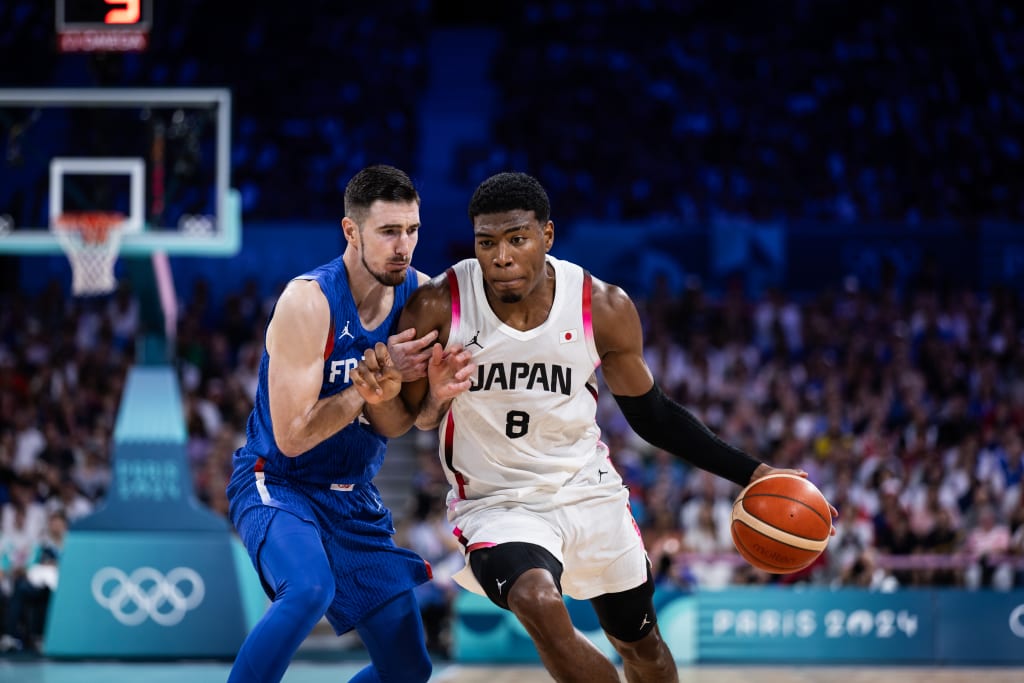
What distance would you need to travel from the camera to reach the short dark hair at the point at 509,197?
177 inches

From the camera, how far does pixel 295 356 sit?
4.51m

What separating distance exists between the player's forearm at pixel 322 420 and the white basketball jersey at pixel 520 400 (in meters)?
Answer: 0.45

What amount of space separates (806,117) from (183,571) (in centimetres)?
1165

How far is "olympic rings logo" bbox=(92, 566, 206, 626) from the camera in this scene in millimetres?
10078

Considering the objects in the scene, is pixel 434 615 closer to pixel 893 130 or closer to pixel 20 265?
pixel 20 265

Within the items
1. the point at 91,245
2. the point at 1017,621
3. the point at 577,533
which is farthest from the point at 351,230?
the point at 1017,621

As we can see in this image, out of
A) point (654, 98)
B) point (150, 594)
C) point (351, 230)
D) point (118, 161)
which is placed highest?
point (654, 98)

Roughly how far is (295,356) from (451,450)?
69 cm

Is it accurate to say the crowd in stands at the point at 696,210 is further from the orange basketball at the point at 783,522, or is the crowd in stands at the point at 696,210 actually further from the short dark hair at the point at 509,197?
the short dark hair at the point at 509,197

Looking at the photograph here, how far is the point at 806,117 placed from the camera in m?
18.1

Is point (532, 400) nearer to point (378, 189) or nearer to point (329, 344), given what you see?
point (329, 344)

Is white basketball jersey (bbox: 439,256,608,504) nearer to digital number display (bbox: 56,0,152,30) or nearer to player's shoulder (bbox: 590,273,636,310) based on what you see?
player's shoulder (bbox: 590,273,636,310)

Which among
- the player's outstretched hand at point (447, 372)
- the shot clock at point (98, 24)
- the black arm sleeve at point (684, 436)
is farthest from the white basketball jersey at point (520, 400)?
the shot clock at point (98, 24)

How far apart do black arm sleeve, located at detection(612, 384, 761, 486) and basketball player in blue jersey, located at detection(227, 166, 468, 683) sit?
0.93 m
